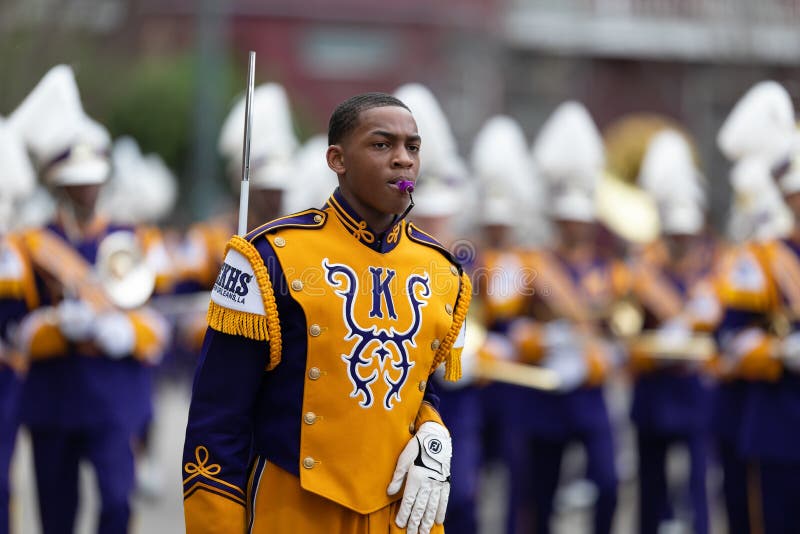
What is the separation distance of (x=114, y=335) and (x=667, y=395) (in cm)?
349

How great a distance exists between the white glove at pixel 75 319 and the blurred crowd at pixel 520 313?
0.5 inches

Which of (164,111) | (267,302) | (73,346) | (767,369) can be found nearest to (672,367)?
(767,369)

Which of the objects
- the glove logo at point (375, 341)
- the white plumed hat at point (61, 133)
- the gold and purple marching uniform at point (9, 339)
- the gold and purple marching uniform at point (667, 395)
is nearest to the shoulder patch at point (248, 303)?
the glove logo at point (375, 341)

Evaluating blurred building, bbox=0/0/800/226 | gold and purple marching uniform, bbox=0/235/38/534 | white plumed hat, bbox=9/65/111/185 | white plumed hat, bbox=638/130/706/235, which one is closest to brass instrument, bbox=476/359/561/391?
white plumed hat, bbox=638/130/706/235

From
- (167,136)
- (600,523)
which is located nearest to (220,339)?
(600,523)

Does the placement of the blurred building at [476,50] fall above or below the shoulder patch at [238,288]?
above

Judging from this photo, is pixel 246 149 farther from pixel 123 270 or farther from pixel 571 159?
pixel 571 159

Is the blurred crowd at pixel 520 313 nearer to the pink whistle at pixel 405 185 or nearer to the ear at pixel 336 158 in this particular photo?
the ear at pixel 336 158

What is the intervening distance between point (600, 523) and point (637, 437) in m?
0.79

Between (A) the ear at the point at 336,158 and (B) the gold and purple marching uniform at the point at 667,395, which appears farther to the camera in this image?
(B) the gold and purple marching uniform at the point at 667,395

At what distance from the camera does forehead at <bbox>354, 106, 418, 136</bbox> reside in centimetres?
375

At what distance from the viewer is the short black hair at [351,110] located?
3.79 meters

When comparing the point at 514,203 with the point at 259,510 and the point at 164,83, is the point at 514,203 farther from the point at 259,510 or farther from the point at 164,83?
the point at 164,83

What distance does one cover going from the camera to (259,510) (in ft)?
12.4
